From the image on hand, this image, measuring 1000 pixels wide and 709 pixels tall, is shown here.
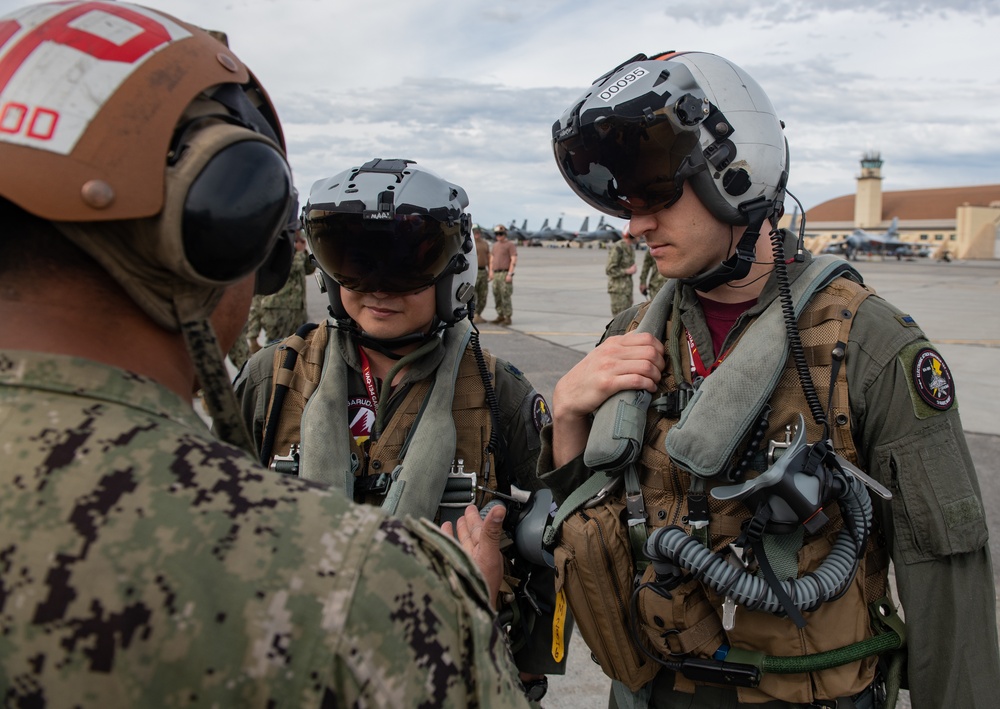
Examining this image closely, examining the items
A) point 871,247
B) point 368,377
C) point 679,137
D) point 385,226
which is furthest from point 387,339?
point 871,247

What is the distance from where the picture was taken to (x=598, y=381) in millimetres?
2020

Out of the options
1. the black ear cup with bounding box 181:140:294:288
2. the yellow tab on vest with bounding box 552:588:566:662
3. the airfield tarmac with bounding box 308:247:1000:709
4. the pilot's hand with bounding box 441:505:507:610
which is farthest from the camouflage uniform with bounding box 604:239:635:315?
the black ear cup with bounding box 181:140:294:288

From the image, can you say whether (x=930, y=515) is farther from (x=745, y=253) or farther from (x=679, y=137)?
(x=679, y=137)

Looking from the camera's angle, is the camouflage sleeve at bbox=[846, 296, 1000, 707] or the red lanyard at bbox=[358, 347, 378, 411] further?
the red lanyard at bbox=[358, 347, 378, 411]

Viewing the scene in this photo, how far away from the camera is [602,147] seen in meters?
1.97

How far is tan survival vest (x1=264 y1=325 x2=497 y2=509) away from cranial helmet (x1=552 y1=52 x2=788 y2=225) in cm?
77

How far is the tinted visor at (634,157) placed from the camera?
1894 mm

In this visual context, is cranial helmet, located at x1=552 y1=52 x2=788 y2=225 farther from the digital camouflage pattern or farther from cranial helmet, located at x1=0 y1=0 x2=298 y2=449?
the digital camouflage pattern

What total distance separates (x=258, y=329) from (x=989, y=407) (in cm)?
824

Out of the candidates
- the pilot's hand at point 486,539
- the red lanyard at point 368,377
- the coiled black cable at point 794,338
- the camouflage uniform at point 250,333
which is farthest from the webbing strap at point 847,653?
the camouflage uniform at point 250,333

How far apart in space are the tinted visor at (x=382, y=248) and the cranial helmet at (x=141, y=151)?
3.61 ft

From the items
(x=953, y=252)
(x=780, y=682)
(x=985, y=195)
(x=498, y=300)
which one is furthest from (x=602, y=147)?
(x=985, y=195)

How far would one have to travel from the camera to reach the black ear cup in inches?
38.9

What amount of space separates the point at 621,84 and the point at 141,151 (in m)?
1.30
